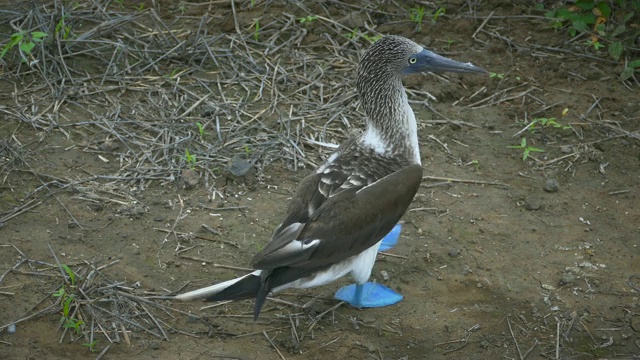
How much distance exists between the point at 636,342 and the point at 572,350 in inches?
14.8

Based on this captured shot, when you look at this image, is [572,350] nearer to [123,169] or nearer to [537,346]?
[537,346]

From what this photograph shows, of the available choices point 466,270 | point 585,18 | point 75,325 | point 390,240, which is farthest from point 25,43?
point 585,18

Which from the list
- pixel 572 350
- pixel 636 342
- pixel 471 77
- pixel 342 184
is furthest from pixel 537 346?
pixel 471 77

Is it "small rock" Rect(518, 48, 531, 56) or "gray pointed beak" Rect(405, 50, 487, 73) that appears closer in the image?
"gray pointed beak" Rect(405, 50, 487, 73)

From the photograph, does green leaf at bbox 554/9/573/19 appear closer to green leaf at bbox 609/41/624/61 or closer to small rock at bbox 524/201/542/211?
green leaf at bbox 609/41/624/61

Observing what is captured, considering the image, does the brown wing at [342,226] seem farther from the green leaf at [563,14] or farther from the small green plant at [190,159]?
the green leaf at [563,14]

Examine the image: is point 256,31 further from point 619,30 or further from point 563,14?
point 619,30

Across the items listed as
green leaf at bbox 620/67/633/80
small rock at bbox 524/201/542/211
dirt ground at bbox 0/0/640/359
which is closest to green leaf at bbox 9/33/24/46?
dirt ground at bbox 0/0/640/359

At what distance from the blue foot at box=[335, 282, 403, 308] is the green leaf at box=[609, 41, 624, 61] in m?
→ 3.19

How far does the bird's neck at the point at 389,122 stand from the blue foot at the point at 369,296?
32.2 inches

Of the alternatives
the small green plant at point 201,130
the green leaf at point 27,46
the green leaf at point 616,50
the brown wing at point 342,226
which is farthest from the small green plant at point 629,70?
the green leaf at point 27,46

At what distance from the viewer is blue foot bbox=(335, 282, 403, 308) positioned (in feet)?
15.7

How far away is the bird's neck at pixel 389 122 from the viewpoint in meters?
5.07

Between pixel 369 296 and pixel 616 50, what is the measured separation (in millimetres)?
3362
